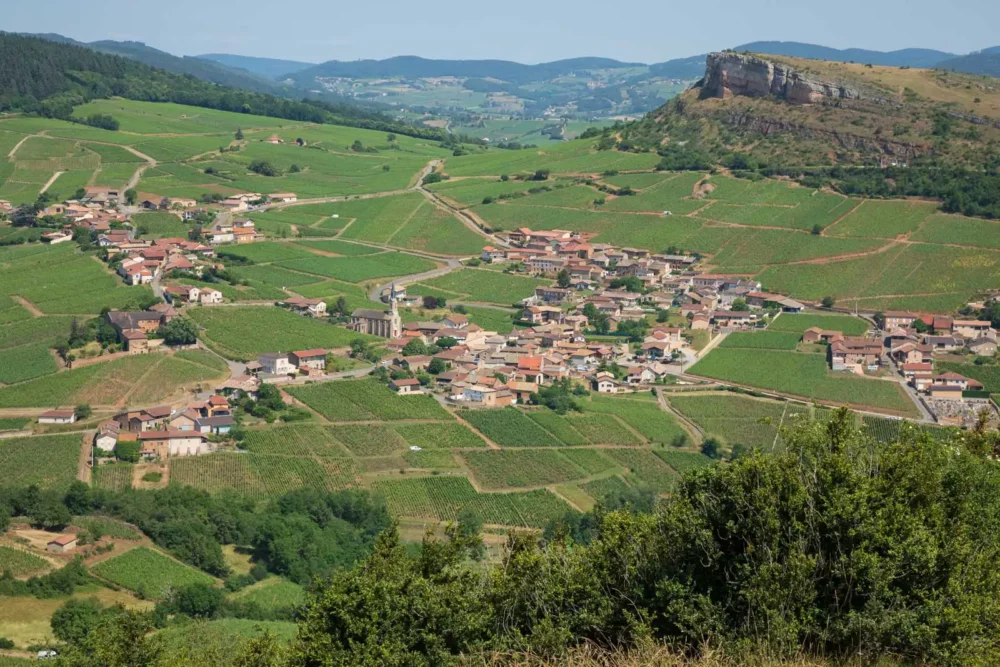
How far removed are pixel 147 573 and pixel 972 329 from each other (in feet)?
110

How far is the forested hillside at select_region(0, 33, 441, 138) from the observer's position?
9338cm

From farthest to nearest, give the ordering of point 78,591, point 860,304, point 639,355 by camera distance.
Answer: point 860,304
point 639,355
point 78,591

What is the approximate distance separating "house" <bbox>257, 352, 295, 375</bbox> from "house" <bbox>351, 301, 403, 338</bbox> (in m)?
6.44

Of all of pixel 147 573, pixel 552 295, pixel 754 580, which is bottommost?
pixel 147 573

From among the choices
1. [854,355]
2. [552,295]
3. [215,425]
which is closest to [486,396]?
[215,425]

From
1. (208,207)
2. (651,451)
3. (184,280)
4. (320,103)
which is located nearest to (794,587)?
(651,451)

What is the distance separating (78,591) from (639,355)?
25.3m

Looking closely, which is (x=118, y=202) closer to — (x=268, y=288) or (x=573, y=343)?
(x=268, y=288)

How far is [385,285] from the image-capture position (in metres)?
56.6

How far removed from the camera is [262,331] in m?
46.4

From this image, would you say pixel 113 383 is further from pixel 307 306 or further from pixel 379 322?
pixel 307 306

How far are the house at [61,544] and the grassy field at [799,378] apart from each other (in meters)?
23.4

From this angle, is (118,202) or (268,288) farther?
(118,202)

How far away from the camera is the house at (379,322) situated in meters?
47.7
